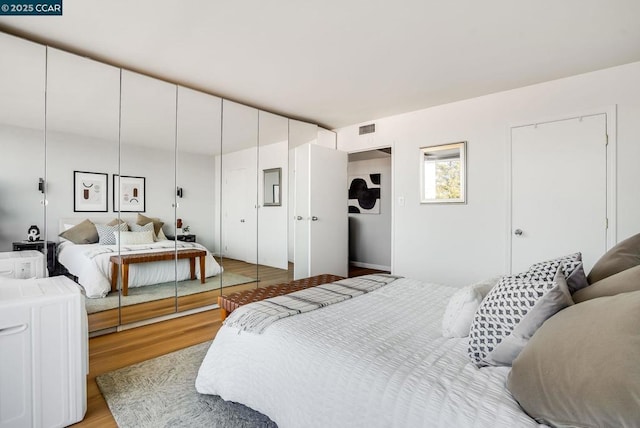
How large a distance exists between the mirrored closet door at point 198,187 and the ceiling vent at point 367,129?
2.09 meters

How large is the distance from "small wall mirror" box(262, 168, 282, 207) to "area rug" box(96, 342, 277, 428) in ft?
7.53

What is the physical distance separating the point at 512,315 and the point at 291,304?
1164 millimetres

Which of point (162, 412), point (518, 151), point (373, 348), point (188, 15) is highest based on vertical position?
point (188, 15)

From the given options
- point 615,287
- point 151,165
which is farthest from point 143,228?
point 615,287

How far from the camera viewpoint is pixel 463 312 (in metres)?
1.47

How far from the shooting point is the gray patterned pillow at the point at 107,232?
9.71 ft

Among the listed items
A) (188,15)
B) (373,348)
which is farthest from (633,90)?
(188,15)

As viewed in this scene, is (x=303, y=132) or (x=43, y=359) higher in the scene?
(x=303, y=132)

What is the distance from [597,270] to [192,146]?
3496 millimetres

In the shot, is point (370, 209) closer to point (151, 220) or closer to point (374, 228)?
point (374, 228)

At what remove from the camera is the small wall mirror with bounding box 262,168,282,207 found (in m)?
4.25

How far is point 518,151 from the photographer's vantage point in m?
3.46

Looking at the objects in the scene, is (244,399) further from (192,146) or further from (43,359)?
(192,146)

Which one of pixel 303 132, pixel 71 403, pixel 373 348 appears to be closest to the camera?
pixel 373 348
